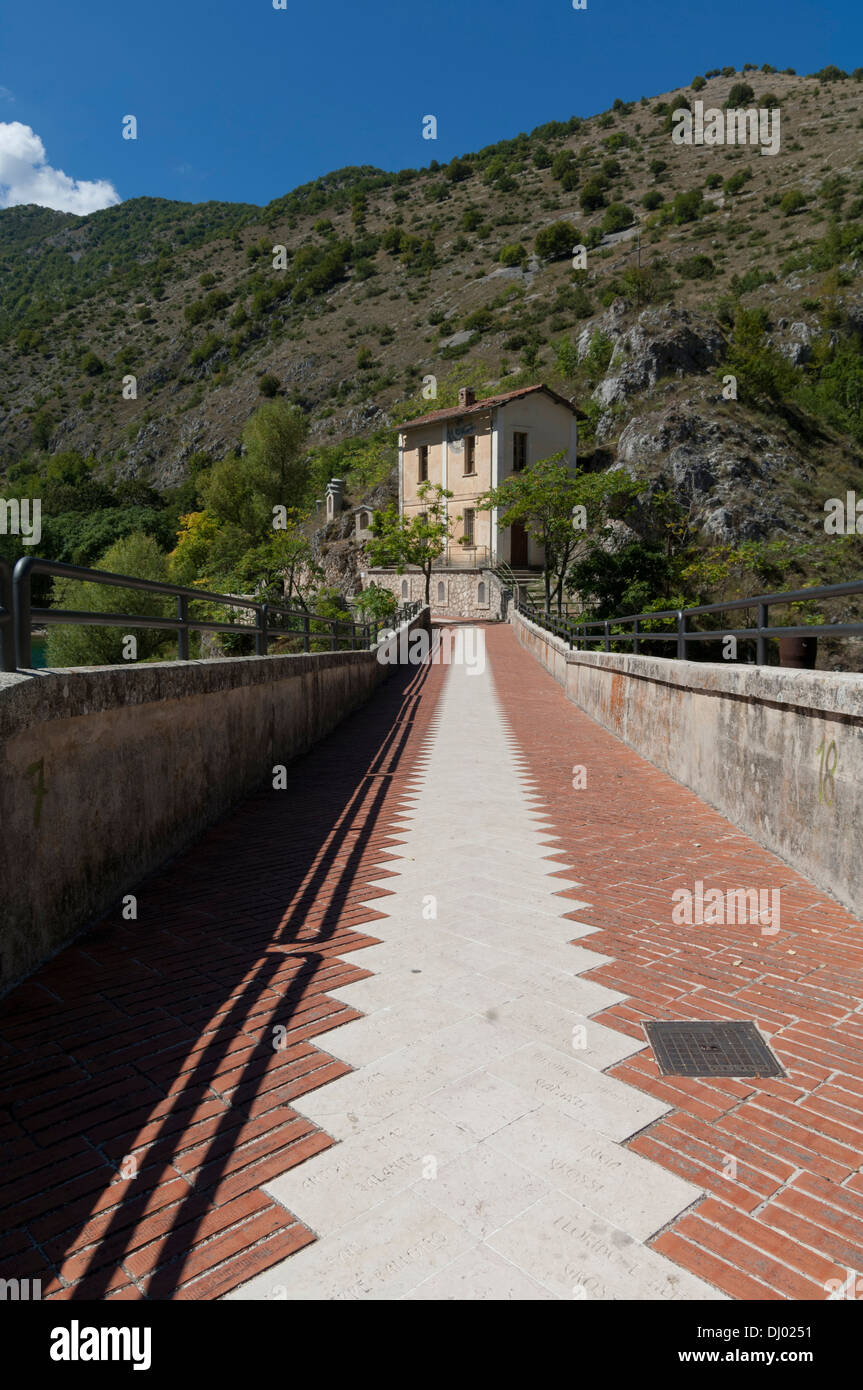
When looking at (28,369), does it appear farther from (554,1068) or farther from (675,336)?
(554,1068)

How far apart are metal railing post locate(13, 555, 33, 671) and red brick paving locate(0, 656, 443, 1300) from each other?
1.35m

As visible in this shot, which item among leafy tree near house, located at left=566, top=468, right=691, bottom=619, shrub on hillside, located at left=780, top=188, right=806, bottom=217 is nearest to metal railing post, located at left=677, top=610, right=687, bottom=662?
leafy tree near house, located at left=566, top=468, right=691, bottom=619

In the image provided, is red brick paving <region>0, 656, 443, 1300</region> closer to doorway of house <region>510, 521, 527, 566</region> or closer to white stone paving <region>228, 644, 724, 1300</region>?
white stone paving <region>228, 644, 724, 1300</region>

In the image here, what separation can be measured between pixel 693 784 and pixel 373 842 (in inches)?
119

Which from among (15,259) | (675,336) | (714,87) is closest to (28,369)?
(15,259)

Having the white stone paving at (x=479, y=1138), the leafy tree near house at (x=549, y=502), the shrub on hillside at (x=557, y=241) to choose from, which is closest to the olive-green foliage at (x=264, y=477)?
the leafy tree near house at (x=549, y=502)

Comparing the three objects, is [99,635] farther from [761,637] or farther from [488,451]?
[761,637]

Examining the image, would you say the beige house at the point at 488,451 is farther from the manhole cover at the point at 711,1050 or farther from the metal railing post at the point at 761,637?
the manhole cover at the point at 711,1050

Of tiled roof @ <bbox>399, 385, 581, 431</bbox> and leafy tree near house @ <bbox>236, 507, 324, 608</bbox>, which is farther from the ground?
tiled roof @ <bbox>399, 385, 581, 431</bbox>

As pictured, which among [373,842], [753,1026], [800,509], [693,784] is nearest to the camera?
[753,1026]

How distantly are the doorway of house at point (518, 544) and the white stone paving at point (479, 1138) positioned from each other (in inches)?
1648

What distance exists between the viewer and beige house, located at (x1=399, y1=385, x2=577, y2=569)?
45.1 m
